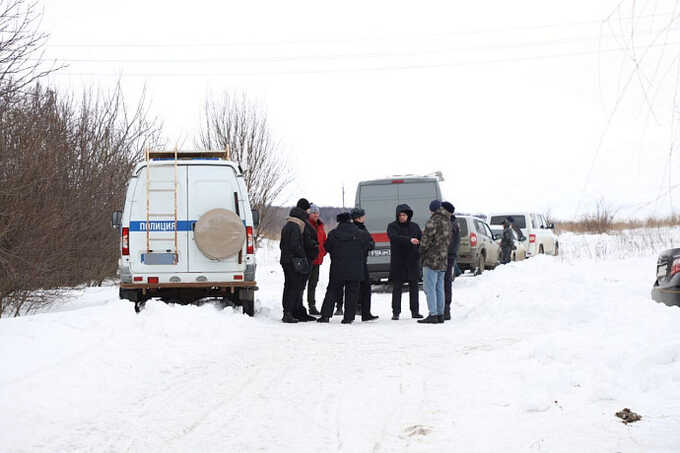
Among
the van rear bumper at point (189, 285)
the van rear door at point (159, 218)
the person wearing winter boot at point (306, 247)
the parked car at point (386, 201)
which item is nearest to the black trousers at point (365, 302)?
the person wearing winter boot at point (306, 247)

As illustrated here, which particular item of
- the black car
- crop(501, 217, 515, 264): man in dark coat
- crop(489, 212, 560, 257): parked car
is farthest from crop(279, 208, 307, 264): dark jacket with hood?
crop(489, 212, 560, 257): parked car

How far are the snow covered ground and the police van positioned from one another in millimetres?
771

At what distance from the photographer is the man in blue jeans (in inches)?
487

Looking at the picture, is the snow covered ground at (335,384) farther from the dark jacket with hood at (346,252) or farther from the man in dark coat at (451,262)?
the dark jacket with hood at (346,252)

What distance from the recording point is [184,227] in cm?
1173

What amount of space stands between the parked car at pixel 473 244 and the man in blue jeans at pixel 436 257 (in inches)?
322

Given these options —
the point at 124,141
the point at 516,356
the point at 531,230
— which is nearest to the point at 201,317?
the point at 516,356

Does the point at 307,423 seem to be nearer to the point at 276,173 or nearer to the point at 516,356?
the point at 516,356

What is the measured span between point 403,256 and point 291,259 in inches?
76.3

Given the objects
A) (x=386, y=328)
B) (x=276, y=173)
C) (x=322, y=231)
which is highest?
(x=276, y=173)

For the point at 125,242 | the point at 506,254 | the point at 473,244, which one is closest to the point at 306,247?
the point at 125,242

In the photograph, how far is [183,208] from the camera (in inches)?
461

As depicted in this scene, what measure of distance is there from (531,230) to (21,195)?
73.8ft

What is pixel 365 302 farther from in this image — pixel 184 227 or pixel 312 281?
pixel 184 227
